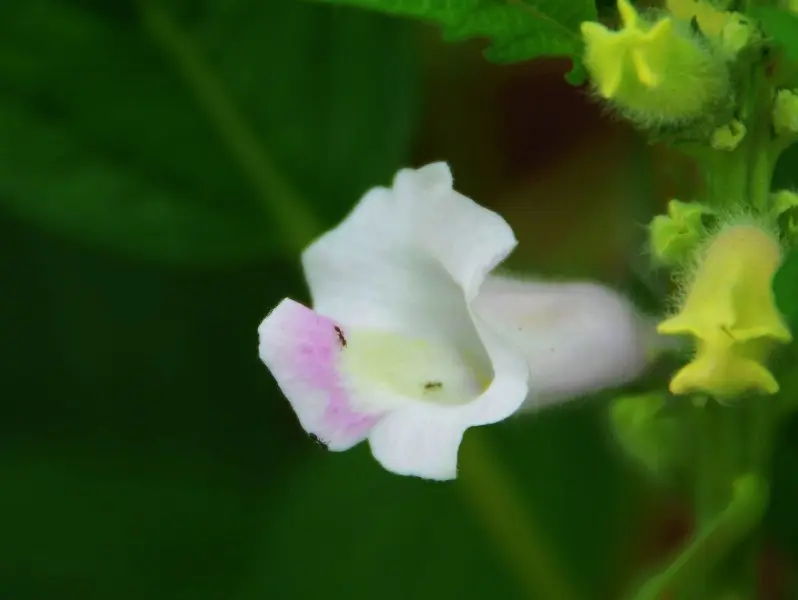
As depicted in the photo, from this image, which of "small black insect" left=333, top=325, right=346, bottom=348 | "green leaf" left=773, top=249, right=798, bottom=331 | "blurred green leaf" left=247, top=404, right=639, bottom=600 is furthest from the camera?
"blurred green leaf" left=247, top=404, right=639, bottom=600

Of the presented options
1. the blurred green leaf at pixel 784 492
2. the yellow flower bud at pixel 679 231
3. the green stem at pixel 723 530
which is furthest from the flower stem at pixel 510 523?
the yellow flower bud at pixel 679 231

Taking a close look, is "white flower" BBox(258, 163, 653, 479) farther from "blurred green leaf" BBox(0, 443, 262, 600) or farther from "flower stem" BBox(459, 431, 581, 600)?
"blurred green leaf" BBox(0, 443, 262, 600)

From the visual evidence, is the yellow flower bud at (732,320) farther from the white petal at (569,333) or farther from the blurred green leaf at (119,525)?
the blurred green leaf at (119,525)

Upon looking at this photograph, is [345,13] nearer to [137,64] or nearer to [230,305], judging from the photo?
[137,64]

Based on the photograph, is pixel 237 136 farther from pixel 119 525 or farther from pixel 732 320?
pixel 732 320

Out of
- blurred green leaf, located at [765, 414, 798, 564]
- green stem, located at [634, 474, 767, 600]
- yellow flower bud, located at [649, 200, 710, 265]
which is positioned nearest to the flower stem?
blurred green leaf, located at [765, 414, 798, 564]

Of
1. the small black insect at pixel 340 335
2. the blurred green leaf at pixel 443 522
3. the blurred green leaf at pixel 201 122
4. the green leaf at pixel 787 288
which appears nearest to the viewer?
the green leaf at pixel 787 288

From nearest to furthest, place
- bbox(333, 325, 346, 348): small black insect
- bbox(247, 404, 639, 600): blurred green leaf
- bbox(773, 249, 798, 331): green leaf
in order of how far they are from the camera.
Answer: bbox(773, 249, 798, 331): green leaf < bbox(333, 325, 346, 348): small black insect < bbox(247, 404, 639, 600): blurred green leaf

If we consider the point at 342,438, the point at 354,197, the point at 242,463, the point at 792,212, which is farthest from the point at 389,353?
the point at 242,463
